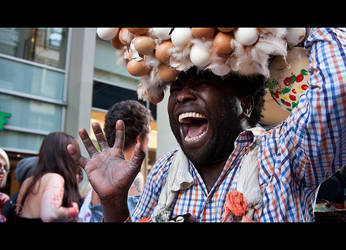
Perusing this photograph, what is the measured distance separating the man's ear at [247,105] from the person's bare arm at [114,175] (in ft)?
1.49

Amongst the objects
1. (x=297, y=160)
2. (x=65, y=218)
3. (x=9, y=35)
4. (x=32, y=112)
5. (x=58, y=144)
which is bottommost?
(x=65, y=218)

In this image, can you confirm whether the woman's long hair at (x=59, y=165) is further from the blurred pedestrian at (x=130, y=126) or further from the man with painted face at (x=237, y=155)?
the man with painted face at (x=237, y=155)

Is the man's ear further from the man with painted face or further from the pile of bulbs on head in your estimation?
the pile of bulbs on head

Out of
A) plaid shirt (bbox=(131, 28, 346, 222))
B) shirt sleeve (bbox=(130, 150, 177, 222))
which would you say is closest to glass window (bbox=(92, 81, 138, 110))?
shirt sleeve (bbox=(130, 150, 177, 222))

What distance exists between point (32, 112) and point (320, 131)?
21.4ft

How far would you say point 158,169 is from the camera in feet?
5.67

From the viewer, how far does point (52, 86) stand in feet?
23.6

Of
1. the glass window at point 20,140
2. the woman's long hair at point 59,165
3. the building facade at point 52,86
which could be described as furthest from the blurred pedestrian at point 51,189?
the glass window at point 20,140

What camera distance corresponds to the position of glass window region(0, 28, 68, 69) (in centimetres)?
689

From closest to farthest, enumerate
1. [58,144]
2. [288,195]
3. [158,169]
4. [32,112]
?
[288,195], [158,169], [58,144], [32,112]

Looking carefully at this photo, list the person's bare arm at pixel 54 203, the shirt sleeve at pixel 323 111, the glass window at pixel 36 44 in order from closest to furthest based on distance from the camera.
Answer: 1. the shirt sleeve at pixel 323 111
2. the person's bare arm at pixel 54 203
3. the glass window at pixel 36 44

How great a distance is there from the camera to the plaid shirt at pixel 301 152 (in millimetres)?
1105
